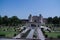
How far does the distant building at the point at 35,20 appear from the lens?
137 inches

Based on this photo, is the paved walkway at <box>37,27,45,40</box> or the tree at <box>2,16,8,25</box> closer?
the tree at <box>2,16,8,25</box>

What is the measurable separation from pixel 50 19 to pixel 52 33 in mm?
279

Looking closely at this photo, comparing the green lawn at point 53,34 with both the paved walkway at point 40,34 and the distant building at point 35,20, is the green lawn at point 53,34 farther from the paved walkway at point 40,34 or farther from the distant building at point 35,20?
the distant building at point 35,20

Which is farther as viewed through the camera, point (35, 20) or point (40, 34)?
point (40, 34)

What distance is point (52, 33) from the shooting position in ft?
11.5

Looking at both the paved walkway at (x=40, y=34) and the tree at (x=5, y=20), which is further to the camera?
the paved walkway at (x=40, y=34)

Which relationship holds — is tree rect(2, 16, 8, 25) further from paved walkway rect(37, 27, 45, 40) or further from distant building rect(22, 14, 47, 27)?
paved walkway rect(37, 27, 45, 40)

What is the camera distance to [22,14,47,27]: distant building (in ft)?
11.4

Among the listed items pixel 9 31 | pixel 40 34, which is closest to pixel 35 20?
pixel 40 34

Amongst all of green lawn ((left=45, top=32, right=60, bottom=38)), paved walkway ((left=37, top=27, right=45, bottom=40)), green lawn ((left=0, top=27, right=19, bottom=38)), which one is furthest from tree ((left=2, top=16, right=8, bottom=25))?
green lawn ((left=45, top=32, right=60, bottom=38))

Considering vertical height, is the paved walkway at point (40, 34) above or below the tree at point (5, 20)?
below

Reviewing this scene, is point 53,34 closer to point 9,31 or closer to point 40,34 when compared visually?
point 40,34

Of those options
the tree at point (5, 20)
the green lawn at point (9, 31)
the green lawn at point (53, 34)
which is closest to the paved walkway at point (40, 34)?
the green lawn at point (53, 34)

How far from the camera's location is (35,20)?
3.54 meters
